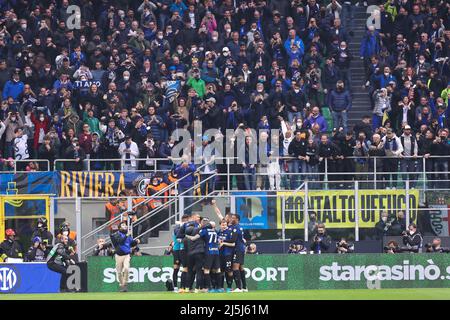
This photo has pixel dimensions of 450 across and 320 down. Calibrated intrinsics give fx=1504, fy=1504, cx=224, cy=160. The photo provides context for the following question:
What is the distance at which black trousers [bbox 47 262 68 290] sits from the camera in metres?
37.2

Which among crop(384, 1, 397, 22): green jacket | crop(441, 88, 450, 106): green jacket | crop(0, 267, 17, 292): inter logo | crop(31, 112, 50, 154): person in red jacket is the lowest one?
crop(0, 267, 17, 292): inter logo

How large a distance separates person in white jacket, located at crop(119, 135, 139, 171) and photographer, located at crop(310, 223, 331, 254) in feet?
19.4

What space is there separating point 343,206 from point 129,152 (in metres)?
6.27

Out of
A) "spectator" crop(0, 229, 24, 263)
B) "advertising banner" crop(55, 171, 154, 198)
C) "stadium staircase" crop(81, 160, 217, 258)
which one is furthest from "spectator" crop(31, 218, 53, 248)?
"advertising banner" crop(55, 171, 154, 198)

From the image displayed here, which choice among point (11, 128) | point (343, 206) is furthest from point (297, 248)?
point (11, 128)

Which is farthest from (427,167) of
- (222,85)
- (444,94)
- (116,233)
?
(116,233)

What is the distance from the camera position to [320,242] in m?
39.3

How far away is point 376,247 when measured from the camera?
39.7 meters

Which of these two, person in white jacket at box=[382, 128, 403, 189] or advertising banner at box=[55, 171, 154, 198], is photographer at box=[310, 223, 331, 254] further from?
advertising banner at box=[55, 171, 154, 198]

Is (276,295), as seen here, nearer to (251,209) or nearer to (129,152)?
(251,209)

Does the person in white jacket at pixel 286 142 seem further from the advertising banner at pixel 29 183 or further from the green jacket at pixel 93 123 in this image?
the advertising banner at pixel 29 183

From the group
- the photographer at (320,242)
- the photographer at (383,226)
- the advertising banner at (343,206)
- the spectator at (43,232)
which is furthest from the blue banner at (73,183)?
the photographer at (383,226)

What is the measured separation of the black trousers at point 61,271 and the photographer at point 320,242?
260 inches
